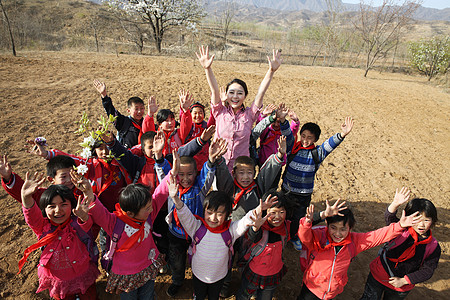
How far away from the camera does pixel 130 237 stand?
2.26 meters

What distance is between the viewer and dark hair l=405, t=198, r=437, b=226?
2.31 meters

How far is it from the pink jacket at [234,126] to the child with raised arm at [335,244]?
132cm

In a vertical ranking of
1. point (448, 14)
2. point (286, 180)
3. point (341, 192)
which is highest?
point (448, 14)

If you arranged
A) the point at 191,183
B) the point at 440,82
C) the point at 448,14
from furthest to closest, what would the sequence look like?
the point at 448,14, the point at 440,82, the point at 191,183

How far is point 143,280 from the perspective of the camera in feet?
7.80

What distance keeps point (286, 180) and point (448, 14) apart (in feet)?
864

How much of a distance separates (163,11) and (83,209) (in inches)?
865

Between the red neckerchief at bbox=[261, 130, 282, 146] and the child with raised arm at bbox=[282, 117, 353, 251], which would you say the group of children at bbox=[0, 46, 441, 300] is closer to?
the child with raised arm at bbox=[282, 117, 353, 251]

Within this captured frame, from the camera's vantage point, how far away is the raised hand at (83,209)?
203 centimetres

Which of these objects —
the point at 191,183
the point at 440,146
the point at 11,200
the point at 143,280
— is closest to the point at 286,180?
the point at 191,183

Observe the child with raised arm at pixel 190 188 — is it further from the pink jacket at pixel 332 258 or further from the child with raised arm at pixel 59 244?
the pink jacket at pixel 332 258

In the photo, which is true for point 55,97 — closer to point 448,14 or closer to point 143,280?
point 143,280

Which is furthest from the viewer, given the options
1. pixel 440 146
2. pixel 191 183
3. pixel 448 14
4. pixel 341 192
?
pixel 448 14

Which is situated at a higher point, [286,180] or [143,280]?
[286,180]
